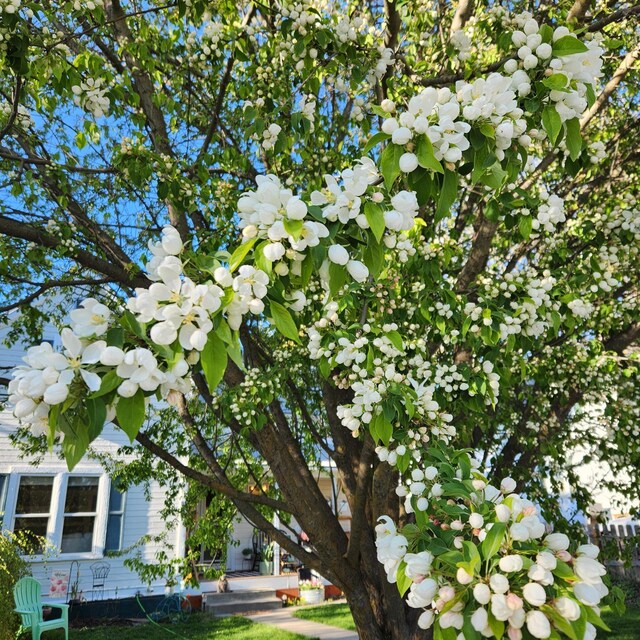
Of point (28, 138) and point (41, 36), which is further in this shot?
point (28, 138)

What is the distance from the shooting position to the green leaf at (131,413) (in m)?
1.16

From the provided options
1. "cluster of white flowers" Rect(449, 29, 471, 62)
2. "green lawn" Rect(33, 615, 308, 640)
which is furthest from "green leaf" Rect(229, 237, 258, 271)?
"green lawn" Rect(33, 615, 308, 640)

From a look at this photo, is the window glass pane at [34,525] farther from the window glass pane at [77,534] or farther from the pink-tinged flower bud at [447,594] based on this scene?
the pink-tinged flower bud at [447,594]

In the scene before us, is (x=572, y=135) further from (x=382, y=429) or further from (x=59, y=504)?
(x=59, y=504)

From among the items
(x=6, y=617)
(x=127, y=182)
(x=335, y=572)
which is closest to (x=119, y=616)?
(x=6, y=617)

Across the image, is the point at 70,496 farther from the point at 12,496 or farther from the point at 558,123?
the point at 558,123

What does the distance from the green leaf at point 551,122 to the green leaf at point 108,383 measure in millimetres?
1416

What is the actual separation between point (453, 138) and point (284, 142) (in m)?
2.29

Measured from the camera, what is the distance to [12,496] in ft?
35.3

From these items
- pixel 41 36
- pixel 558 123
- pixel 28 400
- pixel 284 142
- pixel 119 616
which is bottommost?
pixel 119 616

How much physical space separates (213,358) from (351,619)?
11129 mm

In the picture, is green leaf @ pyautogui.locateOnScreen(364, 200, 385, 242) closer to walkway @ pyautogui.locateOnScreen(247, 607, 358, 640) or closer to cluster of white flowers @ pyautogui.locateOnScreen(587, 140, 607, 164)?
cluster of white flowers @ pyautogui.locateOnScreen(587, 140, 607, 164)

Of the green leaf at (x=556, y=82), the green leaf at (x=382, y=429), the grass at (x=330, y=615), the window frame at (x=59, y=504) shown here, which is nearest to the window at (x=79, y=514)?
the window frame at (x=59, y=504)

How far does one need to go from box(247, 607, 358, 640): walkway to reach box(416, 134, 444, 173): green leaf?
9284mm
